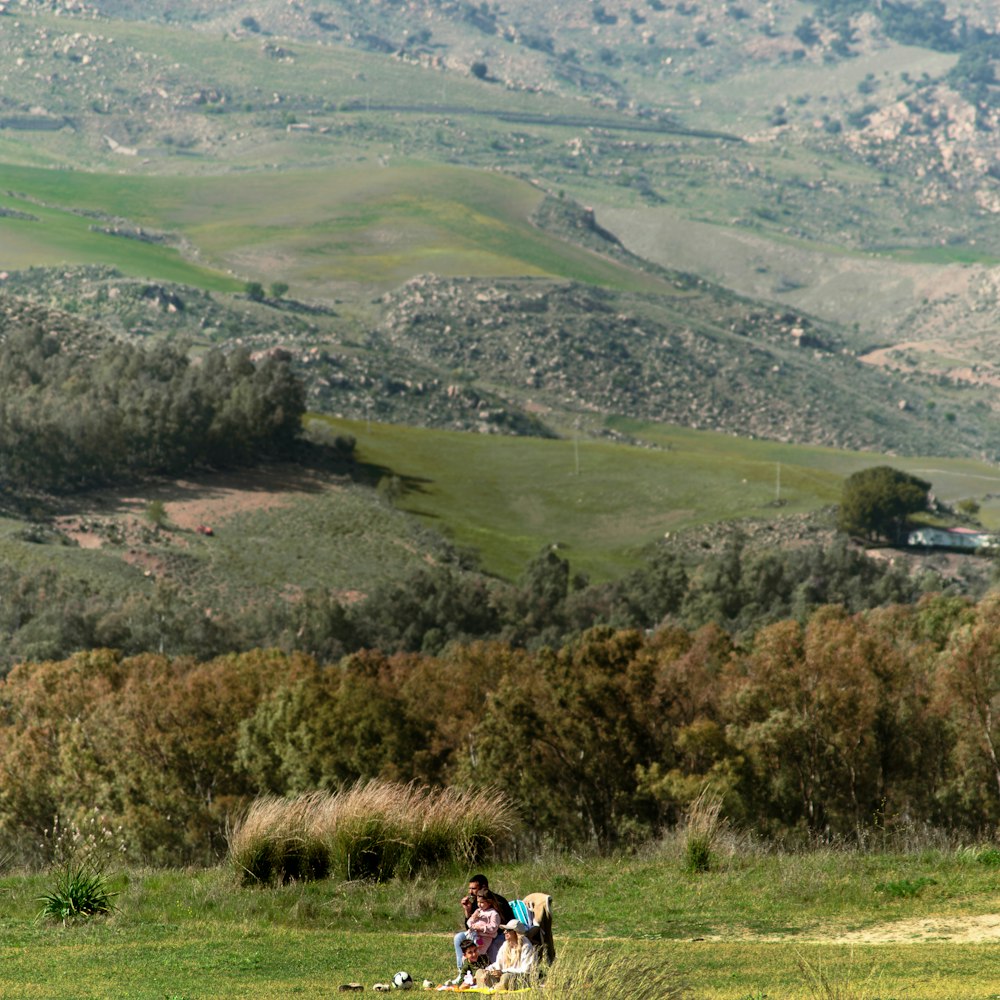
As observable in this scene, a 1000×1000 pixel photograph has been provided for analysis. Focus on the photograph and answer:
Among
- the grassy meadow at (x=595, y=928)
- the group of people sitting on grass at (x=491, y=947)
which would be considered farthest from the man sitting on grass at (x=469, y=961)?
the grassy meadow at (x=595, y=928)

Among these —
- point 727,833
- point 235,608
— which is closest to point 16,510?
point 235,608

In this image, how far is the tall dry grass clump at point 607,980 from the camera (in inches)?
557

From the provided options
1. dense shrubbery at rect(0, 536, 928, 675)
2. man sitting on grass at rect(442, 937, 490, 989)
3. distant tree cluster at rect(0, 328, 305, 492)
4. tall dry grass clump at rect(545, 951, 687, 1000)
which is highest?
tall dry grass clump at rect(545, 951, 687, 1000)

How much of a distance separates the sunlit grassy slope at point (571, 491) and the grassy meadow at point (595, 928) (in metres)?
107

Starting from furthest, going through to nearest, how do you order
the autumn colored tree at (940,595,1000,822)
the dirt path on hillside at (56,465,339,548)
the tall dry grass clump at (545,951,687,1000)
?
the dirt path on hillside at (56,465,339,548) → the autumn colored tree at (940,595,1000,822) → the tall dry grass clump at (545,951,687,1000)

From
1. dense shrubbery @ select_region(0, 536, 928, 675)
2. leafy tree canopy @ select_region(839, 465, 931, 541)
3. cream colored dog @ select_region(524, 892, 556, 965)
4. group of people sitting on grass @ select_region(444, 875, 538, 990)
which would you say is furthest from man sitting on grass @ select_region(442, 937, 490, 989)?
leafy tree canopy @ select_region(839, 465, 931, 541)

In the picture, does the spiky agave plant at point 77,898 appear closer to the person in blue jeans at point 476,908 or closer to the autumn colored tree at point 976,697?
the person in blue jeans at point 476,908

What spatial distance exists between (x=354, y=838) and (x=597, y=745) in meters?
19.4

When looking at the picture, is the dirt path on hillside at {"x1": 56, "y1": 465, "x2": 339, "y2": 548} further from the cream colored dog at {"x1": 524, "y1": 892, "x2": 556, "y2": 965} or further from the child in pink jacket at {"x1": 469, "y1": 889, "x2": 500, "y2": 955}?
the cream colored dog at {"x1": 524, "y1": 892, "x2": 556, "y2": 965}

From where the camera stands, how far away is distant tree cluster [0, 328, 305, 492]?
130000 mm

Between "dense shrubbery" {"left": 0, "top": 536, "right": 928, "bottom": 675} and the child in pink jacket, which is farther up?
the child in pink jacket

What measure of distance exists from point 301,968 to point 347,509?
11600cm

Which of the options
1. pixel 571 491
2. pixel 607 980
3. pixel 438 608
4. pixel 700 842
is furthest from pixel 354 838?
pixel 571 491

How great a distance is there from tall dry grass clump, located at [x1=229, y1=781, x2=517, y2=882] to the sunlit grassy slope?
10639 cm
